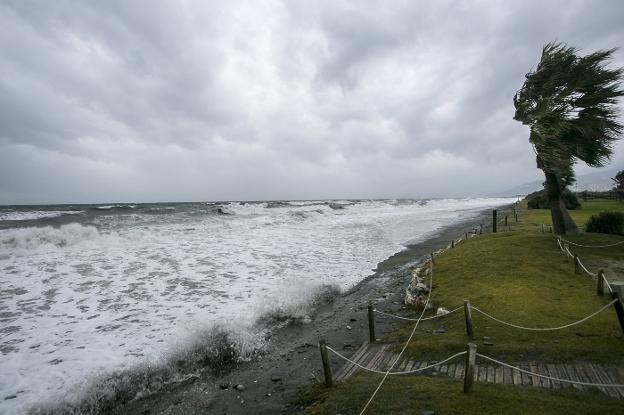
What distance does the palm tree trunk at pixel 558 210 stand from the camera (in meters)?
17.5

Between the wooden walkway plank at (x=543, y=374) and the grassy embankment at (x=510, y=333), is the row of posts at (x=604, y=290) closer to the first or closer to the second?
the grassy embankment at (x=510, y=333)

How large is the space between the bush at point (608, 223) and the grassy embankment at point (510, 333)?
11.2ft

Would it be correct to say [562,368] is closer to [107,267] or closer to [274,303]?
[274,303]

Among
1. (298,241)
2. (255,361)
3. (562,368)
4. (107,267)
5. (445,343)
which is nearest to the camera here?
(562,368)

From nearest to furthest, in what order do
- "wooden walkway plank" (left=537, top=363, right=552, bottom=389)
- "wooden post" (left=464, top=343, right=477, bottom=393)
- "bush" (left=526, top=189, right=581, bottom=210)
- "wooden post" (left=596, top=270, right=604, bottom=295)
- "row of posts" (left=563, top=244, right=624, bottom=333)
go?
"wooden post" (left=464, top=343, right=477, bottom=393)
"wooden walkway plank" (left=537, top=363, right=552, bottom=389)
"row of posts" (left=563, top=244, right=624, bottom=333)
"wooden post" (left=596, top=270, right=604, bottom=295)
"bush" (left=526, top=189, right=581, bottom=210)

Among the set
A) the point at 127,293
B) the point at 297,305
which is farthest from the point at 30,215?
the point at 297,305

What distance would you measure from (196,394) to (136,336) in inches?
155

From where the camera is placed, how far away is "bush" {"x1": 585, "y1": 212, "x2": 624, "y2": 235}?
17.5 meters

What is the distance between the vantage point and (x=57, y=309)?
1185 cm

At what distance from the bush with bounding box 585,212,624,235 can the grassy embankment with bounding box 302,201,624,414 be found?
3.42 metres

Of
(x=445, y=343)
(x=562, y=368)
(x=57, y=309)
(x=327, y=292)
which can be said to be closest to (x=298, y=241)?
(x=327, y=292)

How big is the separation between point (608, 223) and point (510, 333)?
16013mm

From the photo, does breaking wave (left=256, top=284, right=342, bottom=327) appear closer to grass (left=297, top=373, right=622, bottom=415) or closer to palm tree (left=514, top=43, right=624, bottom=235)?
grass (left=297, top=373, right=622, bottom=415)

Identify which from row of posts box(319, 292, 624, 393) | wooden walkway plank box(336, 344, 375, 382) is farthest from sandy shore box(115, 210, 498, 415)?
row of posts box(319, 292, 624, 393)
